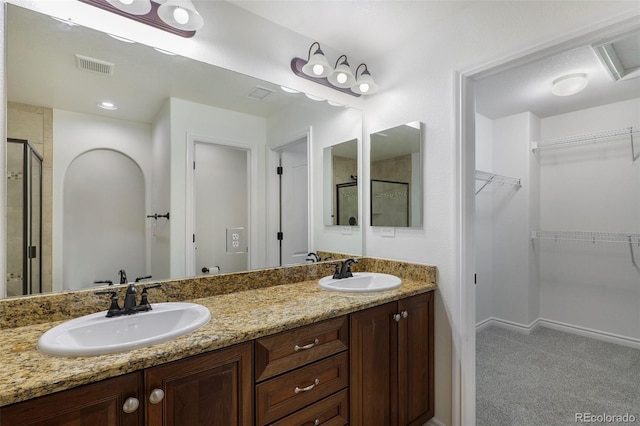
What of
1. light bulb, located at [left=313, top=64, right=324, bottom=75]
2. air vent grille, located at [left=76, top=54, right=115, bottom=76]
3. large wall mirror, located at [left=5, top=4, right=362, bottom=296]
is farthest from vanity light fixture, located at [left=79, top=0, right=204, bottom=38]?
light bulb, located at [left=313, top=64, right=324, bottom=75]

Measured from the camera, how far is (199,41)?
1608mm

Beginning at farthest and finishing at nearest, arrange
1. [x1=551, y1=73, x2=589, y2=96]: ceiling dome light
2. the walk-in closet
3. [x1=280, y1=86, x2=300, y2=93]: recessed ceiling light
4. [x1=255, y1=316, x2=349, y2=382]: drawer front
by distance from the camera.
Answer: the walk-in closet < [x1=551, y1=73, x2=589, y2=96]: ceiling dome light < [x1=280, y1=86, x2=300, y2=93]: recessed ceiling light < [x1=255, y1=316, x2=349, y2=382]: drawer front

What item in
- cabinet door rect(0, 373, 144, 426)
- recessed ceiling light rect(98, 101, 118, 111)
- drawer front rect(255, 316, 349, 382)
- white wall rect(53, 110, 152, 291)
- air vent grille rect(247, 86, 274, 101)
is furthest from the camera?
air vent grille rect(247, 86, 274, 101)

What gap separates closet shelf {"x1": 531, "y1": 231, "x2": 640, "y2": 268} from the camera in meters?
2.92

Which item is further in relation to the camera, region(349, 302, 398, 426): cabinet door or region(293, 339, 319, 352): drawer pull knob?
region(349, 302, 398, 426): cabinet door

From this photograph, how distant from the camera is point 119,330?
46.9 inches

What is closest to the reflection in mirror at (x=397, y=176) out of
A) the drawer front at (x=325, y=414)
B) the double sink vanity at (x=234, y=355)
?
the double sink vanity at (x=234, y=355)

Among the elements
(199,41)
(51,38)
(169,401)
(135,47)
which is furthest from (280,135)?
(169,401)

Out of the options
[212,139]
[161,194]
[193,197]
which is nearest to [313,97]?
[212,139]

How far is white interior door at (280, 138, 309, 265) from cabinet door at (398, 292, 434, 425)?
2.55 feet

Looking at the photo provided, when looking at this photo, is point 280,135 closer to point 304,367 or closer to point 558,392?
point 304,367

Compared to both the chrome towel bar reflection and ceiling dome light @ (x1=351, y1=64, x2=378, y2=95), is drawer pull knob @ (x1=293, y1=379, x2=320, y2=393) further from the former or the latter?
ceiling dome light @ (x1=351, y1=64, x2=378, y2=95)

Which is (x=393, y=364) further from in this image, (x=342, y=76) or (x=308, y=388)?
(x=342, y=76)

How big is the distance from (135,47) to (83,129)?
0.46m
